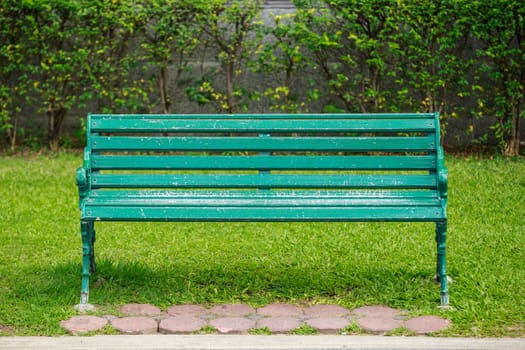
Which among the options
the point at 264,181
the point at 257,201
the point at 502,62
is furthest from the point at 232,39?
the point at 257,201

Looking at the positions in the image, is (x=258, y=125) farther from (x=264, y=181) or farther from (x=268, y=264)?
(x=268, y=264)

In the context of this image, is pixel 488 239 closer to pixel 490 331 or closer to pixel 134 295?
pixel 490 331

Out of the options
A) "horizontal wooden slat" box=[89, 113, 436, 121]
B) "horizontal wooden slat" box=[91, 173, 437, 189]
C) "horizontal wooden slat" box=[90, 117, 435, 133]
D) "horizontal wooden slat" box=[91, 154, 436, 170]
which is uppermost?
"horizontal wooden slat" box=[89, 113, 436, 121]

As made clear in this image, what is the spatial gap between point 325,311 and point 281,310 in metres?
0.24

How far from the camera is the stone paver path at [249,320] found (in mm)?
4633

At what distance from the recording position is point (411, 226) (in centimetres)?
695

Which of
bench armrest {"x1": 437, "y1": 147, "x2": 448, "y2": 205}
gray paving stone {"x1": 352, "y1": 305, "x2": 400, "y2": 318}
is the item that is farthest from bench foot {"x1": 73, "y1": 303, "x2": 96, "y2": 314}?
bench armrest {"x1": 437, "y1": 147, "x2": 448, "y2": 205}

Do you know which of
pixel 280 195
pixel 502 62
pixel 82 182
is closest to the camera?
pixel 82 182

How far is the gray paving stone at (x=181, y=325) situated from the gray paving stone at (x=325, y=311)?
0.59 m

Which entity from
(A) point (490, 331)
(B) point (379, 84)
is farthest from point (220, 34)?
(A) point (490, 331)

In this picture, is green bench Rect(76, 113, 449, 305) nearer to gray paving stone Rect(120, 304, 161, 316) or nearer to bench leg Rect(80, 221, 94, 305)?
bench leg Rect(80, 221, 94, 305)

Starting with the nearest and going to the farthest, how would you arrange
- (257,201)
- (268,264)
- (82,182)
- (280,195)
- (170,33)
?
(82,182), (257,201), (280,195), (268,264), (170,33)

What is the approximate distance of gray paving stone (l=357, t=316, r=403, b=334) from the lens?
4617 mm

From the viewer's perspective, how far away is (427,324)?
469 centimetres
